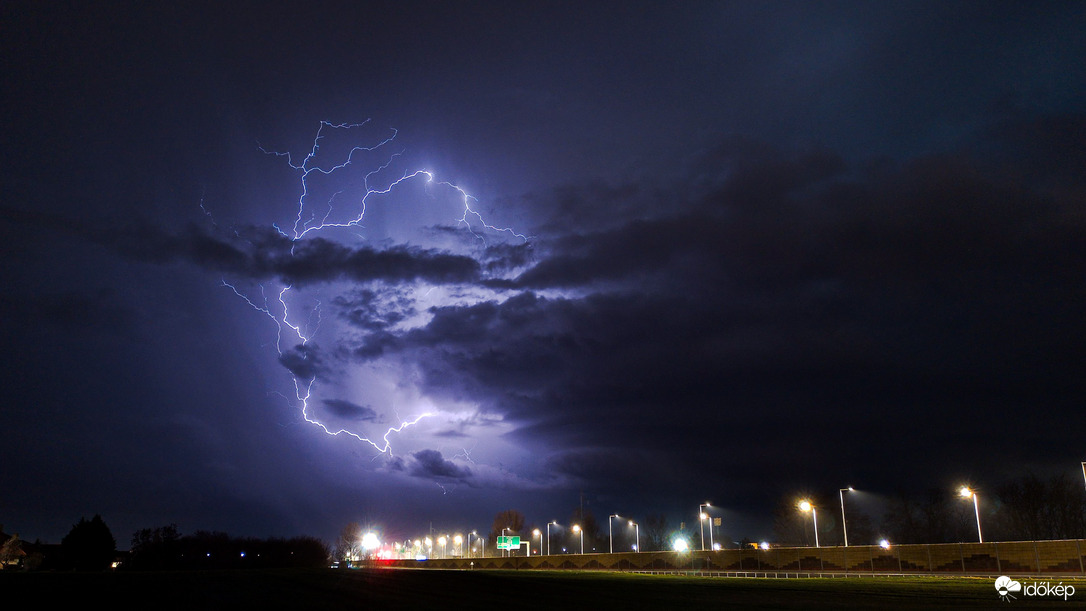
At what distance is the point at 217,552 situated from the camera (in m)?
81.5

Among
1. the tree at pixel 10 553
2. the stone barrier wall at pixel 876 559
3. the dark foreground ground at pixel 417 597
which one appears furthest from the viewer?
the tree at pixel 10 553

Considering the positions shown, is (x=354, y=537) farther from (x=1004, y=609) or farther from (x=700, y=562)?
(x=1004, y=609)

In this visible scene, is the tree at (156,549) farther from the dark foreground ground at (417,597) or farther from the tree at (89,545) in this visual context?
the dark foreground ground at (417,597)

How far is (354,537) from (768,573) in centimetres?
11588

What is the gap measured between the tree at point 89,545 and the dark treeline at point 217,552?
2.71m

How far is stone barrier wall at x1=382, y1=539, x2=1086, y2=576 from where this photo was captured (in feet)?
132

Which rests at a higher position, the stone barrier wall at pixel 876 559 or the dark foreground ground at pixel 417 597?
the dark foreground ground at pixel 417 597

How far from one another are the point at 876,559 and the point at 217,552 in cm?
6720

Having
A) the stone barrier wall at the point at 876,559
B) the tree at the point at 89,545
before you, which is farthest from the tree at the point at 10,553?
the stone barrier wall at the point at 876,559

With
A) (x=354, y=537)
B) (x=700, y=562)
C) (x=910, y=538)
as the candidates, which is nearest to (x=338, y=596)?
(x=700, y=562)

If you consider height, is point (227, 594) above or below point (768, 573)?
above

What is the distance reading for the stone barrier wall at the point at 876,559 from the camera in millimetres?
40156

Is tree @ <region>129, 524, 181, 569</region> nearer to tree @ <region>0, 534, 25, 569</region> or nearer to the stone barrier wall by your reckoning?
tree @ <region>0, 534, 25, 569</region>

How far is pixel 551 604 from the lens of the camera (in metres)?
24.2
